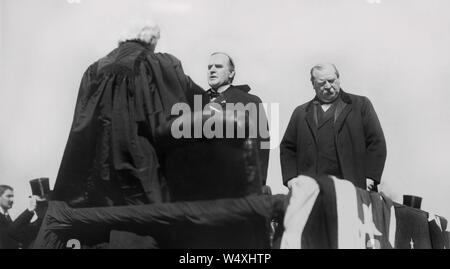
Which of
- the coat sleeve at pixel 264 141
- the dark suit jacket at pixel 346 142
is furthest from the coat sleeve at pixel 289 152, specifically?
the coat sleeve at pixel 264 141

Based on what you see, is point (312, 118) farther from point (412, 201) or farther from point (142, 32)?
point (142, 32)

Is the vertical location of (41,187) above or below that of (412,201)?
above

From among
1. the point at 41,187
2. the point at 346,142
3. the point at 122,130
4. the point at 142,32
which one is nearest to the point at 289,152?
the point at 346,142

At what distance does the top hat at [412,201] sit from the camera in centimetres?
462

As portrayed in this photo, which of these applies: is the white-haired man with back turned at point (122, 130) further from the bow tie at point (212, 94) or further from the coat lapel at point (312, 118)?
the coat lapel at point (312, 118)

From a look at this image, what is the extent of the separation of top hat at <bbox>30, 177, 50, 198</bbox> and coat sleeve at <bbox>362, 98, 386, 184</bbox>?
2042 millimetres

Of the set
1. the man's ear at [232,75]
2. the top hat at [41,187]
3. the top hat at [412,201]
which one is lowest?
the top hat at [412,201]

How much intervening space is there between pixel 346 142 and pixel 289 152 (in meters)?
0.37

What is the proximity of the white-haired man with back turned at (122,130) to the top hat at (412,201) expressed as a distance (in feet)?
4.89

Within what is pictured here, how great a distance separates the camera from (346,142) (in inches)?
183

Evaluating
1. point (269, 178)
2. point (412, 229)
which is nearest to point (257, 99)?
point (269, 178)

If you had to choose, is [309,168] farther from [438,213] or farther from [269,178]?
[438,213]
